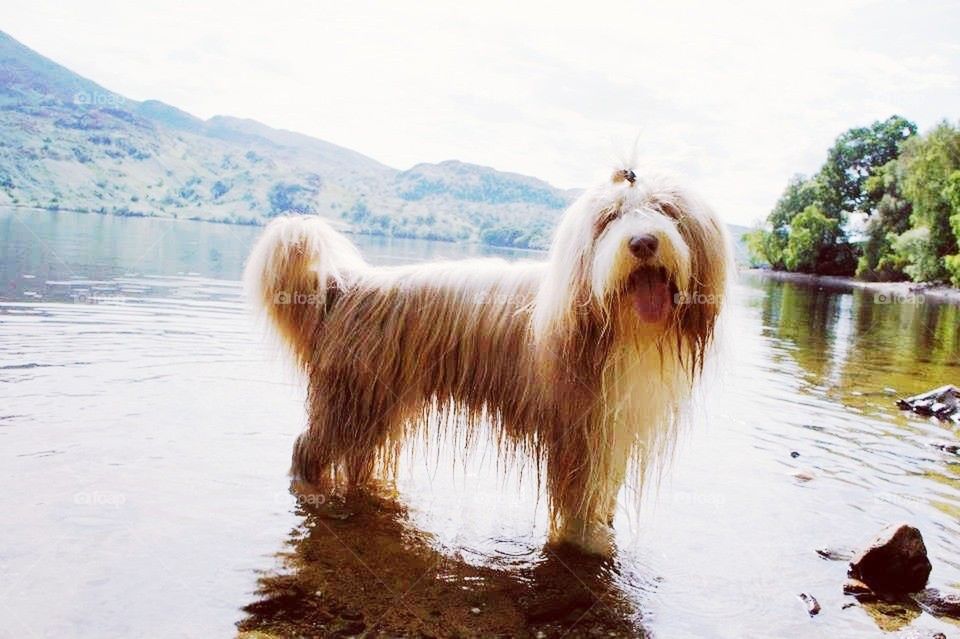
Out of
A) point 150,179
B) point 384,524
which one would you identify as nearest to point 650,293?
point 384,524

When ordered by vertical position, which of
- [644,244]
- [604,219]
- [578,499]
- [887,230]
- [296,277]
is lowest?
[578,499]

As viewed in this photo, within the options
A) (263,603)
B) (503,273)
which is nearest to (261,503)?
(263,603)

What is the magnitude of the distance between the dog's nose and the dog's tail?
238 centimetres

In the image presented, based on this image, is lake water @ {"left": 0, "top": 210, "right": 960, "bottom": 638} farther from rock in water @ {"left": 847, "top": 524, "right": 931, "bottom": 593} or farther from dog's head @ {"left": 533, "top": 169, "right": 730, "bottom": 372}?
dog's head @ {"left": 533, "top": 169, "right": 730, "bottom": 372}

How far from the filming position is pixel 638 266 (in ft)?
11.5

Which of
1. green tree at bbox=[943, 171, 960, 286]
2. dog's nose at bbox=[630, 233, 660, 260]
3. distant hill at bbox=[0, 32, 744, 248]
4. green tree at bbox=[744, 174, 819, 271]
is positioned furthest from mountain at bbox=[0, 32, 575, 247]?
dog's nose at bbox=[630, 233, 660, 260]

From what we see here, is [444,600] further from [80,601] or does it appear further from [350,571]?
[80,601]

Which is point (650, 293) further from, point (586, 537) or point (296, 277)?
point (296, 277)

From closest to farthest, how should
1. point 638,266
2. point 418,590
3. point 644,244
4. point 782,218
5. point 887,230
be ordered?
point 644,244 < point 638,266 < point 418,590 < point 887,230 < point 782,218

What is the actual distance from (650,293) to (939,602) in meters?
2.46

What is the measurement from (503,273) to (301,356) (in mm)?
1636

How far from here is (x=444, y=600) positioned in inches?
153

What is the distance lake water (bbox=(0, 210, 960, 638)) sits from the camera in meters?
3.70

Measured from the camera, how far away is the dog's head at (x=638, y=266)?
3.47 metres
